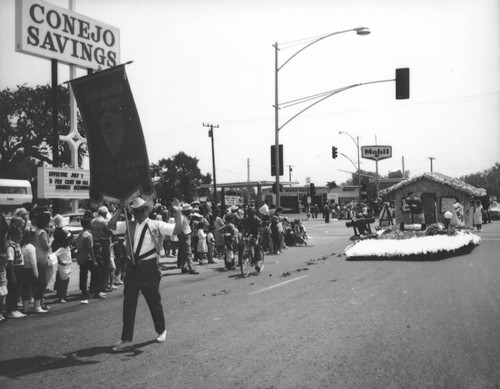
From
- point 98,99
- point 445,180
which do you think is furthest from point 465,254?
point 445,180

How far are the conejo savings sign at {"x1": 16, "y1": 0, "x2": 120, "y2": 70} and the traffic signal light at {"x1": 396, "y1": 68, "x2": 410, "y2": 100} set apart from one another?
11046 millimetres

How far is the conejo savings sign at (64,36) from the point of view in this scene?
13812 mm

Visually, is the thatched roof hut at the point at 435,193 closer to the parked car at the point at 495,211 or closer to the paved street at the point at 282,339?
the parked car at the point at 495,211

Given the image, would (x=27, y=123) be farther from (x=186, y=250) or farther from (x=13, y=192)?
(x=186, y=250)

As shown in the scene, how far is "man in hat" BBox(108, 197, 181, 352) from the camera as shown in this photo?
578cm

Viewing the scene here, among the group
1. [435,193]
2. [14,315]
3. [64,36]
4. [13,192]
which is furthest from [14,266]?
[13,192]

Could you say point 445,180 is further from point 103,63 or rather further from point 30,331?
point 30,331

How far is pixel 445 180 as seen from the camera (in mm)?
29953

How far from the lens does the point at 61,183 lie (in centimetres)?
1386

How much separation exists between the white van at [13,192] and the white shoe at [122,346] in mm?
Result: 42323

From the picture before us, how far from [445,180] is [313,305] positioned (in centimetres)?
2520

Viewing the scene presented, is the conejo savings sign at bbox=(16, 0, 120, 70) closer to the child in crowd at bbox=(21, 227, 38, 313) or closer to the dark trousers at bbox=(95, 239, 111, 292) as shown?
the dark trousers at bbox=(95, 239, 111, 292)

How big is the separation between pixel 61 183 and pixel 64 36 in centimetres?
492

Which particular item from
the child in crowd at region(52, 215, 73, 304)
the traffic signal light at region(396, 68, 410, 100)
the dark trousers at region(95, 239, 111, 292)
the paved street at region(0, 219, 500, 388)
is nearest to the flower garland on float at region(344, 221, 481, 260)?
the paved street at region(0, 219, 500, 388)
